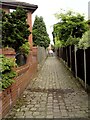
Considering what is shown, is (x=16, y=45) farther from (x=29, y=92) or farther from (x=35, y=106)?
(x=35, y=106)

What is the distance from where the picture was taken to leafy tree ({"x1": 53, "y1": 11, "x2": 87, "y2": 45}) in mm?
29025

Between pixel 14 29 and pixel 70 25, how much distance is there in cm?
1889

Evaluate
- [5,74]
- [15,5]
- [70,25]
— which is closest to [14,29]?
[5,74]

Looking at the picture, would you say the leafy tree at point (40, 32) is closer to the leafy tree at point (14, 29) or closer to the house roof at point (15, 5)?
the house roof at point (15, 5)

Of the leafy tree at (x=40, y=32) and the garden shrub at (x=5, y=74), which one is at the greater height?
the leafy tree at (x=40, y=32)

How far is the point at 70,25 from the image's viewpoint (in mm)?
29422

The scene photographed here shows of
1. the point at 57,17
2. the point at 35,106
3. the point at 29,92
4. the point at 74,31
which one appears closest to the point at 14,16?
the point at 29,92

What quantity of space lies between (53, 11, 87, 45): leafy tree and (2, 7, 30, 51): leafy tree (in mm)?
16259

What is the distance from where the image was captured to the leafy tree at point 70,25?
95.2ft

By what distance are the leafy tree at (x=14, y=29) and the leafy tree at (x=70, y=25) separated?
1626 centimetres

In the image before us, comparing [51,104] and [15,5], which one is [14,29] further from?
[15,5]

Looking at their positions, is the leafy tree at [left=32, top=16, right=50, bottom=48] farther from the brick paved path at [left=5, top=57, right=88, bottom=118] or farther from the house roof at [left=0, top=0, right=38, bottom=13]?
the brick paved path at [left=5, top=57, right=88, bottom=118]

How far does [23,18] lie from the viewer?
40.4ft

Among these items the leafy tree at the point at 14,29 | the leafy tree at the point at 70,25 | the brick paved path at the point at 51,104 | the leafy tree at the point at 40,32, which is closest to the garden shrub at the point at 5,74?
the brick paved path at the point at 51,104
